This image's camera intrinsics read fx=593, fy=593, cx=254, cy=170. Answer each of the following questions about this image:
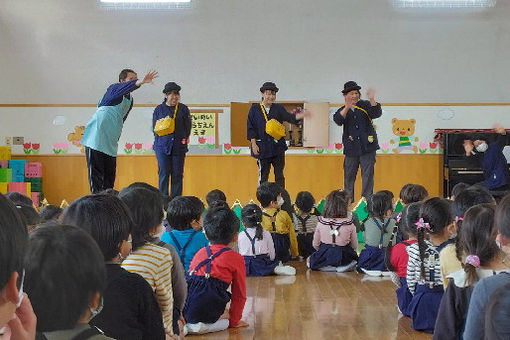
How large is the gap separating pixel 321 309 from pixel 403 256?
0.59 m

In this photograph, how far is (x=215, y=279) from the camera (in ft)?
9.90

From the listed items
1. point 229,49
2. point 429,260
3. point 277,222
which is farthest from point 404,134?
point 429,260

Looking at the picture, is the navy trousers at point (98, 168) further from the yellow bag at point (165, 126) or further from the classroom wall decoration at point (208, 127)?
the classroom wall decoration at point (208, 127)

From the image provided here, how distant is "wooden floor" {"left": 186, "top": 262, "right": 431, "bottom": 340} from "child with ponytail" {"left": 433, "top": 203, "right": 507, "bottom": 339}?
0.84m

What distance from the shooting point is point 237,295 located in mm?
3049

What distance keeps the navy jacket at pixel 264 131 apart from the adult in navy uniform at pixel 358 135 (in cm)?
61

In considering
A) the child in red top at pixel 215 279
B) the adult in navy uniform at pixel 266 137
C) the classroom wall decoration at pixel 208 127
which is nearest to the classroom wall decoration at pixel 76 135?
the classroom wall decoration at pixel 208 127

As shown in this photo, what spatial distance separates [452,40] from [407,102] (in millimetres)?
1122

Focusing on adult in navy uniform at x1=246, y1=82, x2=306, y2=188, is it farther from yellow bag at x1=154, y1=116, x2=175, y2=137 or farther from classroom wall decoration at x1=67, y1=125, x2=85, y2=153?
classroom wall decoration at x1=67, y1=125, x2=85, y2=153

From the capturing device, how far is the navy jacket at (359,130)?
6391 mm

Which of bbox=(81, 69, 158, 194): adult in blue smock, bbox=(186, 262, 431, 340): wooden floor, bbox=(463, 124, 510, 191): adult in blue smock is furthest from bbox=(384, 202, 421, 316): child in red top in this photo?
bbox=(463, 124, 510, 191): adult in blue smock

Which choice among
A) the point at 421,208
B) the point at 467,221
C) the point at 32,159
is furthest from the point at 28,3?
the point at 467,221

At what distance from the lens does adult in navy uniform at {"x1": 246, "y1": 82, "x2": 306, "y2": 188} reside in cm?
612

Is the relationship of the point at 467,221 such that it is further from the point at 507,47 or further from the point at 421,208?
the point at 507,47
